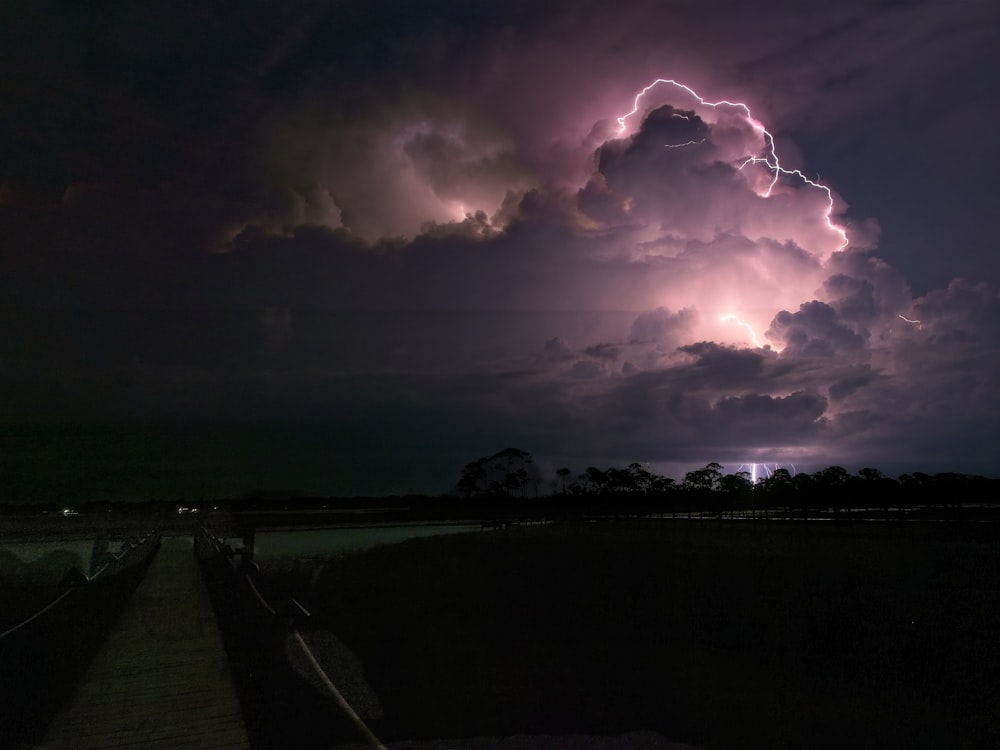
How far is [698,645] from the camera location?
15188 mm

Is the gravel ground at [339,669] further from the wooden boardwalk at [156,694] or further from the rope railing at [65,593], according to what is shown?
the rope railing at [65,593]

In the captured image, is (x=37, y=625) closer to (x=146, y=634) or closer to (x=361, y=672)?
(x=146, y=634)

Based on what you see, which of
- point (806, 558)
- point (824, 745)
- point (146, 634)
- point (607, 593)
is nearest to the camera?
point (824, 745)

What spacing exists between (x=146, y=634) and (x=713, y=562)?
788 inches

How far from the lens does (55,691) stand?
11.3 metres

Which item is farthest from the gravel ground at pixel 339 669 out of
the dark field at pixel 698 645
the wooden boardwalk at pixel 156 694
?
the wooden boardwalk at pixel 156 694

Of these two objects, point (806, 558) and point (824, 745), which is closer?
point (824, 745)

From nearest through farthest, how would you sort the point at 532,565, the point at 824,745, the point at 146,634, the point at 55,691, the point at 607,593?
the point at 824,745
the point at 55,691
the point at 146,634
the point at 607,593
the point at 532,565


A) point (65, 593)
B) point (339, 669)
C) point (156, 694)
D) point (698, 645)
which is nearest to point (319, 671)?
point (339, 669)

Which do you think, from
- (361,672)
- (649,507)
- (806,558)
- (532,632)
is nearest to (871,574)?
(806,558)

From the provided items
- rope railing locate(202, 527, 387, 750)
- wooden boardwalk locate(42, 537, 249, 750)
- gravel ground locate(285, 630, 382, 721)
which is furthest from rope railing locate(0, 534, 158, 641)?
gravel ground locate(285, 630, 382, 721)

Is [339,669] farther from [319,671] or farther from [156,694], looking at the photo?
[156,694]

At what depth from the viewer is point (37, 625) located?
16.9 m

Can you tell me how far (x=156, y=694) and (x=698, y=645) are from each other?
1006cm
